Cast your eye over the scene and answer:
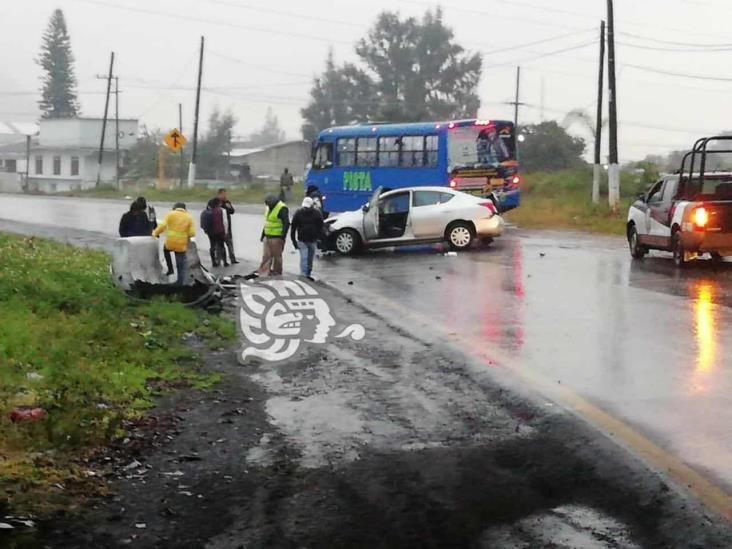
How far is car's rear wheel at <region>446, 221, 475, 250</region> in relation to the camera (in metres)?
23.8

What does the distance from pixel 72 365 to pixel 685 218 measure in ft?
41.8

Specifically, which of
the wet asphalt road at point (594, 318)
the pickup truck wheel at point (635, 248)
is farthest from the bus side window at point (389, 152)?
the pickup truck wheel at point (635, 248)

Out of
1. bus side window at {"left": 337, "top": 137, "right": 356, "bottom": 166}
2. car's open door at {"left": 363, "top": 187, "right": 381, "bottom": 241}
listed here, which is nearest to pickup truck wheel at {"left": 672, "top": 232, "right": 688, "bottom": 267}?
car's open door at {"left": 363, "top": 187, "right": 381, "bottom": 241}

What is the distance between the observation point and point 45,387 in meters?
8.75

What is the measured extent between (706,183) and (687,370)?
1195 cm

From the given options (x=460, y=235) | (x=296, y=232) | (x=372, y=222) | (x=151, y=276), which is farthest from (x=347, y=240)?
(x=151, y=276)

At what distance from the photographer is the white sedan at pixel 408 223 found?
933 inches

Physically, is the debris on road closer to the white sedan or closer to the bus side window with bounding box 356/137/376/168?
the white sedan

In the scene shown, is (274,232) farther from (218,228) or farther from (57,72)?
(57,72)

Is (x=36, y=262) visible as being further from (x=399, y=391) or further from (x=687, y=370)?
(x=687, y=370)

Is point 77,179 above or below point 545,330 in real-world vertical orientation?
above

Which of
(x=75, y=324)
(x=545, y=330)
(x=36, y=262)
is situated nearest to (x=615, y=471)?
(x=545, y=330)

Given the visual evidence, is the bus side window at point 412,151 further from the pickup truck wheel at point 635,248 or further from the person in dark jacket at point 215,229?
the person in dark jacket at point 215,229

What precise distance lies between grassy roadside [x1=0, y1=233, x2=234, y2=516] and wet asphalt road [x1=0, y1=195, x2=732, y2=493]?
10.2 ft
